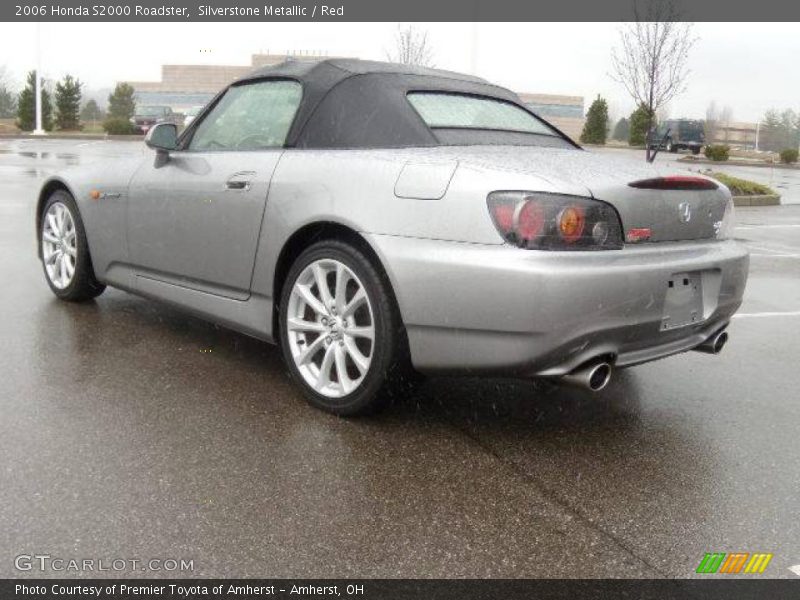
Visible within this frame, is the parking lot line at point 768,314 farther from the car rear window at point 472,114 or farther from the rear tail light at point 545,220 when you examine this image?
the rear tail light at point 545,220

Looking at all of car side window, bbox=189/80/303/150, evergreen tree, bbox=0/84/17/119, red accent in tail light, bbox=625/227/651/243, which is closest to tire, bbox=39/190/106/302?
car side window, bbox=189/80/303/150

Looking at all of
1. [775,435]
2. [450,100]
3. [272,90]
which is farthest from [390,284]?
[775,435]

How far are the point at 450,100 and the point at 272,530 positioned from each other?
2312 mm

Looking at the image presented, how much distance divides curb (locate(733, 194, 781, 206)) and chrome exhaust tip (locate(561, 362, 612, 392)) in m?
15.7

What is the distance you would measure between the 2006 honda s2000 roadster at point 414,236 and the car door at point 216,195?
0.04 feet

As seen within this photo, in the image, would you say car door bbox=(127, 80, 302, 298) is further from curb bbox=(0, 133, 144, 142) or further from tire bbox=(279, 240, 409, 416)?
curb bbox=(0, 133, 144, 142)

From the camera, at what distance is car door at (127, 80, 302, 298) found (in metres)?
3.95

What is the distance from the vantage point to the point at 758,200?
58.8 ft

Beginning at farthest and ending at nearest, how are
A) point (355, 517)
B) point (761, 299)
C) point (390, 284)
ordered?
point (761, 299) < point (390, 284) < point (355, 517)

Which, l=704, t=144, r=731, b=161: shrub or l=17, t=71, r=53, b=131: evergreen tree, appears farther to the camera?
l=17, t=71, r=53, b=131: evergreen tree

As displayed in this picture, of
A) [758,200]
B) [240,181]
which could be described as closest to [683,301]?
[240,181]

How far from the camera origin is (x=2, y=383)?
3828 millimetres
